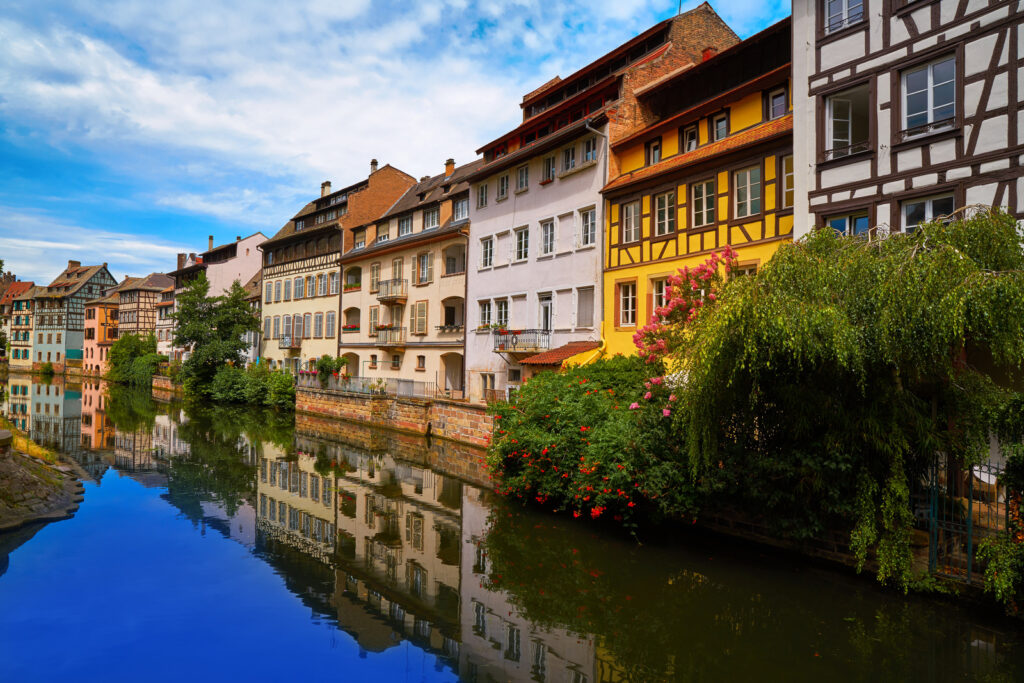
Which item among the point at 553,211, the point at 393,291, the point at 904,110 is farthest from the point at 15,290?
the point at 904,110

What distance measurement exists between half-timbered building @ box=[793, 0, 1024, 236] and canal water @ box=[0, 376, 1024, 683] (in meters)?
6.40

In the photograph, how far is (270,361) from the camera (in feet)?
139

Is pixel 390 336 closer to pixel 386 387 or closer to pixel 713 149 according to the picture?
pixel 386 387

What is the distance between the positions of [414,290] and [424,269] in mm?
1135

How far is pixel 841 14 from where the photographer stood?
43.8 ft

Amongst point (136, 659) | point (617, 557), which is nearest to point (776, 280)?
point (617, 557)

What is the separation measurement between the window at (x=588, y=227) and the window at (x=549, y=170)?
2263 mm

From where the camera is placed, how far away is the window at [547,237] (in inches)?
906

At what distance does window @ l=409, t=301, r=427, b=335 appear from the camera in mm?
29797

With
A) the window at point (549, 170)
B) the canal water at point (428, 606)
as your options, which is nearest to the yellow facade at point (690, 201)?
the window at point (549, 170)

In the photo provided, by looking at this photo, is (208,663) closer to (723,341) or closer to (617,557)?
(617,557)

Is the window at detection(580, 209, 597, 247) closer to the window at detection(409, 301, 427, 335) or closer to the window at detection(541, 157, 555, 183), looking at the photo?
the window at detection(541, 157, 555, 183)

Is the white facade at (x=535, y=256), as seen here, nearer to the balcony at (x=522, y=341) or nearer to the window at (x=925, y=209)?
the balcony at (x=522, y=341)

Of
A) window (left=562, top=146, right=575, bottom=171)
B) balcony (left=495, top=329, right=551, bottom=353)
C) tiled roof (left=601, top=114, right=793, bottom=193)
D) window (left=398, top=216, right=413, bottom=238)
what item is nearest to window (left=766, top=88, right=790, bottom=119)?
tiled roof (left=601, top=114, right=793, bottom=193)
